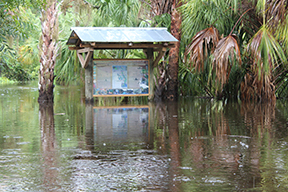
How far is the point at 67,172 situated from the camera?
4863mm

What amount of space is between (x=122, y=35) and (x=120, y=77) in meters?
2.03

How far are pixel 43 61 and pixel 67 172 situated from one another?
37.3 ft

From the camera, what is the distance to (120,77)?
53.1 feet

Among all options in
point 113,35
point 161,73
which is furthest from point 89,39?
point 161,73

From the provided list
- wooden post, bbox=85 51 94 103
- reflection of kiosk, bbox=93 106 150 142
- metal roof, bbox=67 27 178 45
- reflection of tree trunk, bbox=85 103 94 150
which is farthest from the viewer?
wooden post, bbox=85 51 94 103

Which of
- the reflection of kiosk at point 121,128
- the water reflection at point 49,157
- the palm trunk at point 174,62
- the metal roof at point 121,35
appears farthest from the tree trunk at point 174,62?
the water reflection at point 49,157

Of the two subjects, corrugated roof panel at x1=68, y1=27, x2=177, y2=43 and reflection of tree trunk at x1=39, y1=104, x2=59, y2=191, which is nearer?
reflection of tree trunk at x1=39, y1=104, x2=59, y2=191

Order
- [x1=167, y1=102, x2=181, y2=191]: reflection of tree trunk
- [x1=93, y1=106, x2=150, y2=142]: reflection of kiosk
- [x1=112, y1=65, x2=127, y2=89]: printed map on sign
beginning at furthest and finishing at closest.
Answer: [x1=112, y1=65, x2=127, y2=89]: printed map on sign → [x1=93, y1=106, x2=150, y2=142]: reflection of kiosk → [x1=167, y1=102, x2=181, y2=191]: reflection of tree trunk

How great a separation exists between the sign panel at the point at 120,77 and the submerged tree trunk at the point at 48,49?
1.64 meters

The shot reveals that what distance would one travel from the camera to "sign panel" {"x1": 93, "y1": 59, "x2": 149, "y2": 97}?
15.9 meters

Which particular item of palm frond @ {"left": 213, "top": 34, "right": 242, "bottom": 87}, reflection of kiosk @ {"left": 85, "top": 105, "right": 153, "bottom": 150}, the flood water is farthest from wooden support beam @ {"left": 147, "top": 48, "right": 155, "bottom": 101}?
the flood water

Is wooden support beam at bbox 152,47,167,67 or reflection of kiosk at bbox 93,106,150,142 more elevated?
wooden support beam at bbox 152,47,167,67

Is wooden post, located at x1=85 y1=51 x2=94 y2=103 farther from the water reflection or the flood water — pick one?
→ the water reflection

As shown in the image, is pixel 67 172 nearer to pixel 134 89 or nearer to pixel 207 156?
pixel 207 156
